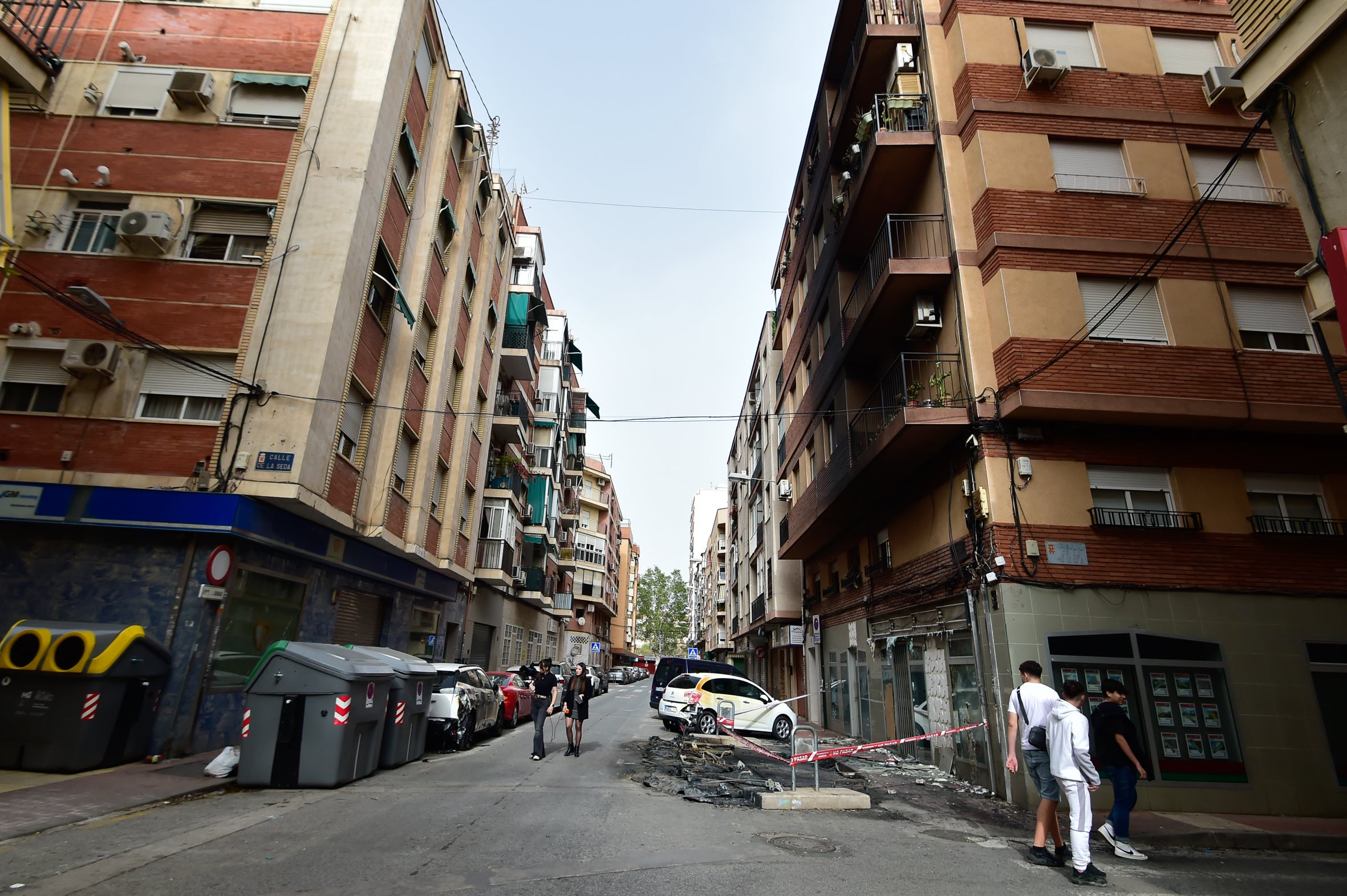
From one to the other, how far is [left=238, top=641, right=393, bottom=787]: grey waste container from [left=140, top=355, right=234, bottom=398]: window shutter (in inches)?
233

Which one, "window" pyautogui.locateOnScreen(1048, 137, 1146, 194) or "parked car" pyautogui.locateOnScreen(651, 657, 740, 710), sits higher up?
"window" pyautogui.locateOnScreen(1048, 137, 1146, 194)

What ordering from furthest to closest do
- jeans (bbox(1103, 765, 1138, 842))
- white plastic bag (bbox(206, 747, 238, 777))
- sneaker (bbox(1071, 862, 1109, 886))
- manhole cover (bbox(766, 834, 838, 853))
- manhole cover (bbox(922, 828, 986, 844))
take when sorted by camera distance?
white plastic bag (bbox(206, 747, 238, 777)) → manhole cover (bbox(922, 828, 986, 844)) → jeans (bbox(1103, 765, 1138, 842)) → manhole cover (bbox(766, 834, 838, 853)) → sneaker (bbox(1071, 862, 1109, 886))

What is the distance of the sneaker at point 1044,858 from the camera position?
6.27 meters

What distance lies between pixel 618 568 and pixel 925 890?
263ft

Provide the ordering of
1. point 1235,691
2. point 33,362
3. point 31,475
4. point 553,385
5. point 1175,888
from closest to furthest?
point 1175,888 → point 1235,691 → point 31,475 → point 33,362 → point 553,385

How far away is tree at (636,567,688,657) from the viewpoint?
95.6 meters

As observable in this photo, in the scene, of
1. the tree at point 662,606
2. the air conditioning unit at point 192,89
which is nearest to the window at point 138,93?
the air conditioning unit at point 192,89

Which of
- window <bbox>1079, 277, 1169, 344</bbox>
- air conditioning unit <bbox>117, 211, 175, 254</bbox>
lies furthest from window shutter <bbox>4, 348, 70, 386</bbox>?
window <bbox>1079, 277, 1169, 344</bbox>

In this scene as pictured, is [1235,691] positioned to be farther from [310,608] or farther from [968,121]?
[310,608]

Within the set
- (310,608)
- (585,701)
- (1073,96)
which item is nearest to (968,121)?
(1073,96)

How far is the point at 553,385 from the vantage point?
37.3 m

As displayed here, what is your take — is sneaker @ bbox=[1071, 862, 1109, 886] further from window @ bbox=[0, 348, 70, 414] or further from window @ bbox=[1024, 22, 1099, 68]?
window @ bbox=[0, 348, 70, 414]

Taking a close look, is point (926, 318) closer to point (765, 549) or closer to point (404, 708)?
point (404, 708)

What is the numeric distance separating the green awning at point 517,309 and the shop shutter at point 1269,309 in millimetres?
24258
